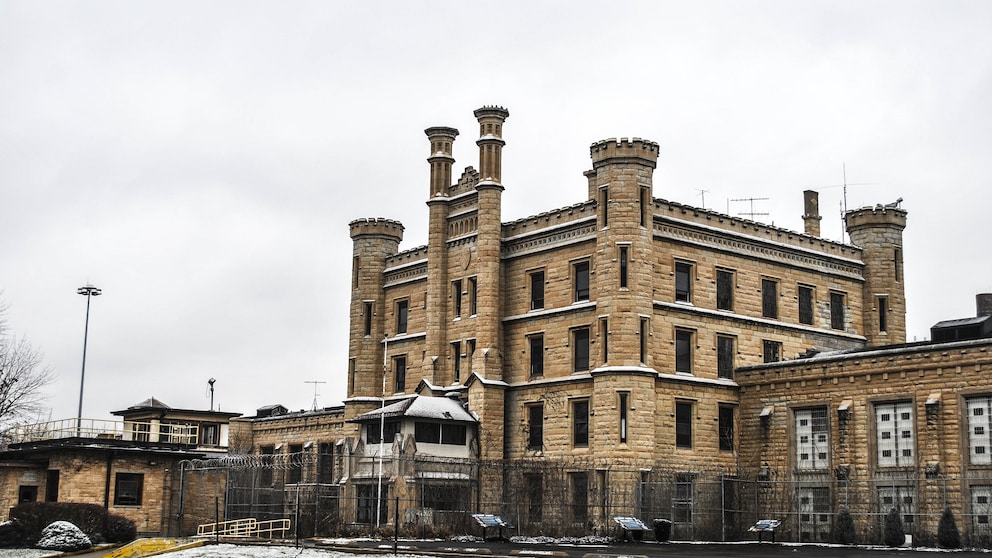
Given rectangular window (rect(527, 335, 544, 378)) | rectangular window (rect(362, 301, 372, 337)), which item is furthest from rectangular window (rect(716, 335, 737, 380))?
rectangular window (rect(362, 301, 372, 337))

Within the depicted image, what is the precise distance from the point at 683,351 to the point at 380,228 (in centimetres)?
2003

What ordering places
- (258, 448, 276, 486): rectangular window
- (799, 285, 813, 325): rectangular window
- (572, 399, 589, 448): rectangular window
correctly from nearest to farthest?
(572, 399, 589, 448): rectangular window
(799, 285, 813, 325): rectangular window
(258, 448, 276, 486): rectangular window

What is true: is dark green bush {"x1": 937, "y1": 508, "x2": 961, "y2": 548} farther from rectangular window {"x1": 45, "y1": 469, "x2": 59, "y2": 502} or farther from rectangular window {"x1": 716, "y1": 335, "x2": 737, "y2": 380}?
rectangular window {"x1": 45, "y1": 469, "x2": 59, "y2": 502}

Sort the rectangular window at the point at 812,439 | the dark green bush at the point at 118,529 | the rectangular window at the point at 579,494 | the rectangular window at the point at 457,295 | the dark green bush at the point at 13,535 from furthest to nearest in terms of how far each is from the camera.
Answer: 1. the rectangular window at the point at 457,295
2. the rectangular window at the point at 579,494
3. the rectangular window at the point at 812,439
4. the dark green bush at the point at 118,529
5. the dark green bush at the point at 13,535

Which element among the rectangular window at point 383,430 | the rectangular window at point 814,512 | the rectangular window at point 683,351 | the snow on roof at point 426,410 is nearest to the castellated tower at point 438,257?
the snow on roof at point 426,410

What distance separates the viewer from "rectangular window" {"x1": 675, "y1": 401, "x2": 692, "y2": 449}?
50.6 metres

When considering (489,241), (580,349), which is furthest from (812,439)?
(489,241)

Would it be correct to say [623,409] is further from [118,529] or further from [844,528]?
[118,529]

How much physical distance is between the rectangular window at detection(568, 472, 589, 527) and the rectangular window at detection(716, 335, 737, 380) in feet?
27.1

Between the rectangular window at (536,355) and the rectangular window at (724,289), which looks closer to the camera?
the rectangular window at (724,289)

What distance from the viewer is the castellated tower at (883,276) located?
5866 cm

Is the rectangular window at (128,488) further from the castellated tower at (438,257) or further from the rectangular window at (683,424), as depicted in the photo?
the rectangular window at (683,424)

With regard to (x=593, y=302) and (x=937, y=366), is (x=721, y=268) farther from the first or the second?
(x=937, y=366)

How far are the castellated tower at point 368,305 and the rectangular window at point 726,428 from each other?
19360 millimetres
